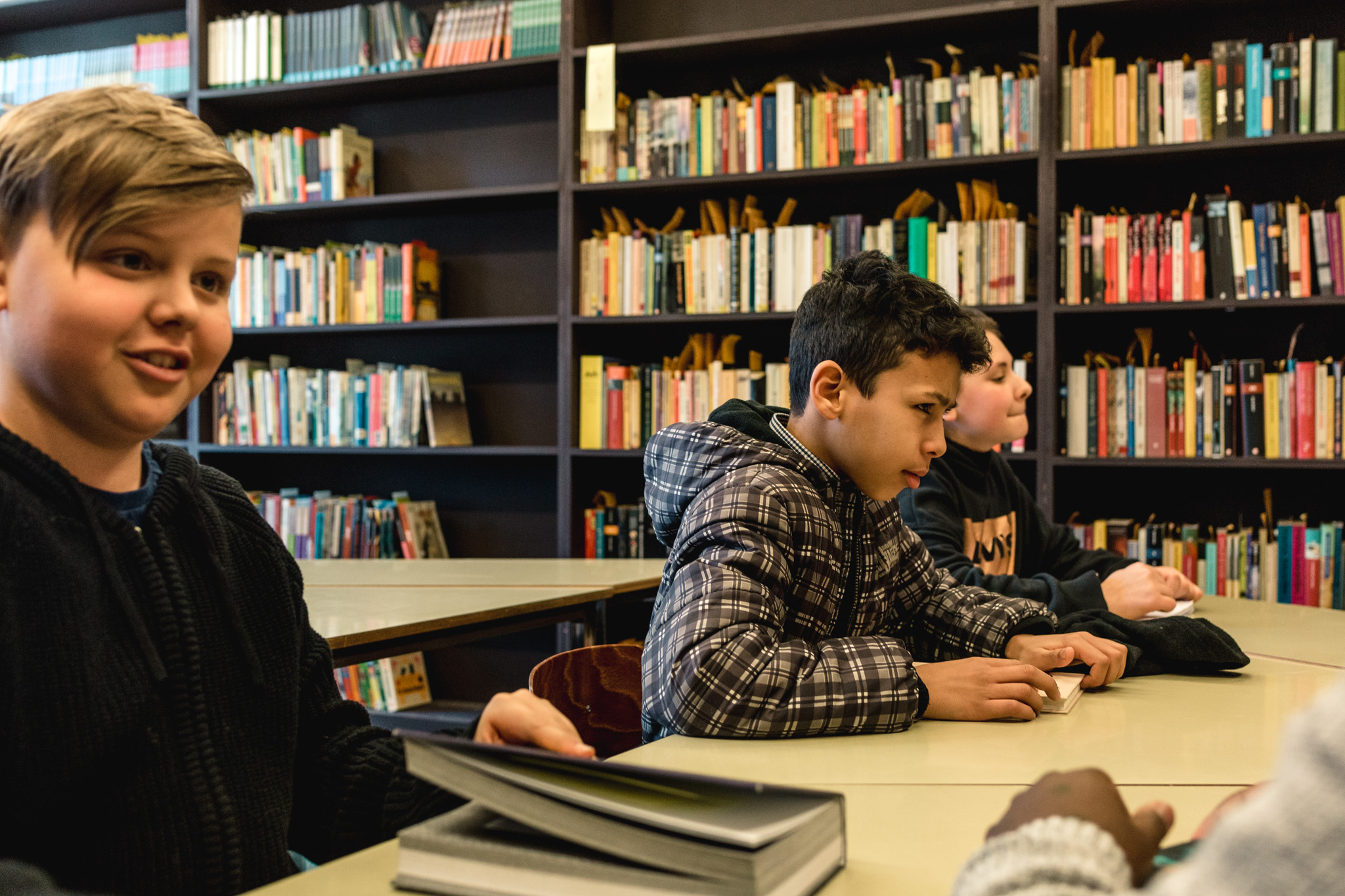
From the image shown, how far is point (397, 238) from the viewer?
3826 mm

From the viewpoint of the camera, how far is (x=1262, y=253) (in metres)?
2.76

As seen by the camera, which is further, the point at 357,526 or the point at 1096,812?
the point at 357,526

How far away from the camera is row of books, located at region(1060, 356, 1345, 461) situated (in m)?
2.74

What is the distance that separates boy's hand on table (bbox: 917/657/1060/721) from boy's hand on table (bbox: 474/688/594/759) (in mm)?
446

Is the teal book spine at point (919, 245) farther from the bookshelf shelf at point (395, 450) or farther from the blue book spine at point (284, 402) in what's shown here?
the blue book spine at point (284, 402)

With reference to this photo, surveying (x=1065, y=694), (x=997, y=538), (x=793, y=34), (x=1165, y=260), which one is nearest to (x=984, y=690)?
(x=1065, y=694)

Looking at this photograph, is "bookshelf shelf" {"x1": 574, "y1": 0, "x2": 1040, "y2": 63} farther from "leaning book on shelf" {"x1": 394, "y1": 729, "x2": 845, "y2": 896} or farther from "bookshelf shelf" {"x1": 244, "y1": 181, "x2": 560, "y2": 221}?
"leaning book on shelf" {"x1": 394, "y1": 729, "x2": 845, "y2": 896}

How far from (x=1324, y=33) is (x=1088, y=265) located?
950 mm

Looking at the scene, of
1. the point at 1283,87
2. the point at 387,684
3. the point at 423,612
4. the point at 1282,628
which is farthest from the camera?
the point at 387,684

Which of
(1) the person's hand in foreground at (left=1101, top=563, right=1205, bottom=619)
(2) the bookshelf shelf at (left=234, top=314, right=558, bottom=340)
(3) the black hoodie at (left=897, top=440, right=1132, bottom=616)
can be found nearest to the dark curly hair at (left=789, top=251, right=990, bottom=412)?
(3) the black hoodie at (left=897, top=440, right=1132, bottom=616)

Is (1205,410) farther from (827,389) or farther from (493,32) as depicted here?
(493,32)

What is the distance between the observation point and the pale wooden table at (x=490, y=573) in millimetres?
2258

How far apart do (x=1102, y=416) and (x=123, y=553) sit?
8.74 ft

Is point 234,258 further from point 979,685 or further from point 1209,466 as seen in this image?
point 1209,466
